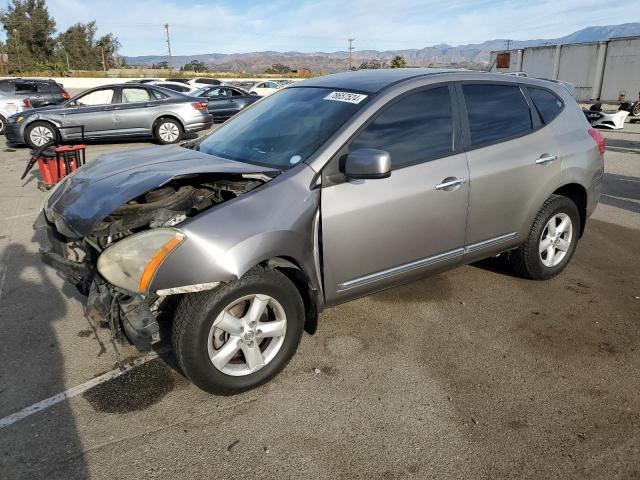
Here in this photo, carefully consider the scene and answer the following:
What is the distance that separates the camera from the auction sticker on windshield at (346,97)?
3.23 m

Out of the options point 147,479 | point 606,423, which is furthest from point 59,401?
point 606,423

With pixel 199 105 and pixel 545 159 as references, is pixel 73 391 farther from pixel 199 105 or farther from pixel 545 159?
pixel 199 105

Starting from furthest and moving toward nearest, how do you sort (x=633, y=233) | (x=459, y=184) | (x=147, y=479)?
1. (x=633, y=233)
2. (x=459, y=184)
3. (x=147, y=479)

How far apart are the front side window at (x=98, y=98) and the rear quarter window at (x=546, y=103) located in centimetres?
1086

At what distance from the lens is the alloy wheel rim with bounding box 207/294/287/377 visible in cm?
270

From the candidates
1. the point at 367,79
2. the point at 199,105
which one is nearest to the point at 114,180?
the point at 367,79

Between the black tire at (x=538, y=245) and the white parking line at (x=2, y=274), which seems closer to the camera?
the black tire at (x=538, y=245)

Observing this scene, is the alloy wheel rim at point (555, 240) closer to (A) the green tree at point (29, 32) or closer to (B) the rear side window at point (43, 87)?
(B) the rear side window at point (43, 87)

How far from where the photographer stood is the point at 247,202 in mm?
2699

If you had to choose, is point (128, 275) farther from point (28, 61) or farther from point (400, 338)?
point (28, 61)

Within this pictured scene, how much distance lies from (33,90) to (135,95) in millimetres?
5915

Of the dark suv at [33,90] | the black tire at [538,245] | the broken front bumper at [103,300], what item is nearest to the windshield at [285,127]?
the broken front bumper at [103,300]

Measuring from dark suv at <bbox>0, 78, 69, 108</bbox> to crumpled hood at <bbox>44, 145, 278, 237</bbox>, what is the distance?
46.8 ft

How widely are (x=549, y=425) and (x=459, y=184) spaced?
5.33ft
